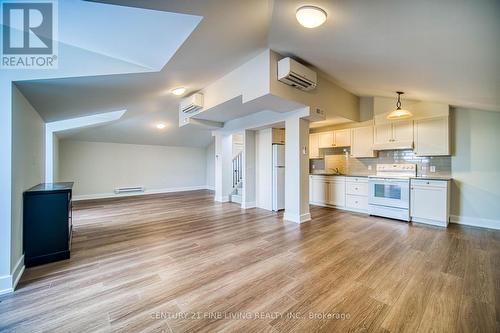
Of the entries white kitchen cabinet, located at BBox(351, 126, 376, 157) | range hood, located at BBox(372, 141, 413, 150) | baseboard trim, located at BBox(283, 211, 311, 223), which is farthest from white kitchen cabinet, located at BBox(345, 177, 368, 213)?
baseboard trim, located at BBox(283, 211, 311, 223)

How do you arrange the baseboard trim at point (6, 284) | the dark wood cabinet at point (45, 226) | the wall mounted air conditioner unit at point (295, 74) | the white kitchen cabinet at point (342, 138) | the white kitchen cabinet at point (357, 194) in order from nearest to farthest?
the baseboard trim at point (6, 284)
the dark wood cabinet at point (45, 226)
the wall mounted air conditioner unit at point (295, 74)
the white kitchen cabinet at point (357, 194)
the white kitchen cabinet at point (342, 138)

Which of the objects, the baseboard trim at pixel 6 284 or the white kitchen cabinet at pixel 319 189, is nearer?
the baseboard trim at pixel 6 284

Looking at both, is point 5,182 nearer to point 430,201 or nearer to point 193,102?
point 193,102

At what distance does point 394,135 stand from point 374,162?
847 mm

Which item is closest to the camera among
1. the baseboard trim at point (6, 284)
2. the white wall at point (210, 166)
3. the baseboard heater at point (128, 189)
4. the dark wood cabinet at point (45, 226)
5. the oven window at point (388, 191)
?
the baseboard trim at point (6, 284)

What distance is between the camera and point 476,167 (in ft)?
13.4

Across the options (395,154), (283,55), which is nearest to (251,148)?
(283,55)

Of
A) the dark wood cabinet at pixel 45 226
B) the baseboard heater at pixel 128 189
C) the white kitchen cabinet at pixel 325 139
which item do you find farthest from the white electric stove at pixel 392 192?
the baseboard heater at pixel 128 189

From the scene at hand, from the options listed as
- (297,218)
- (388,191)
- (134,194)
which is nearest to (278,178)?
(297,218)

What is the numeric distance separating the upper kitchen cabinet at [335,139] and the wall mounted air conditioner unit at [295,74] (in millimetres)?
2537

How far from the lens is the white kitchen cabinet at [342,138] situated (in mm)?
5578

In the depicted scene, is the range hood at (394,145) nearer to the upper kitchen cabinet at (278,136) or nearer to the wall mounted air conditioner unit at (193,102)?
the upper kitchen cabinet at (278,136)

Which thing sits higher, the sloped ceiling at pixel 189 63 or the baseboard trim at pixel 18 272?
the sloped ceiling at pixel 189 63

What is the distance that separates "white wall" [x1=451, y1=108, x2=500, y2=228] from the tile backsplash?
0.67 feet
